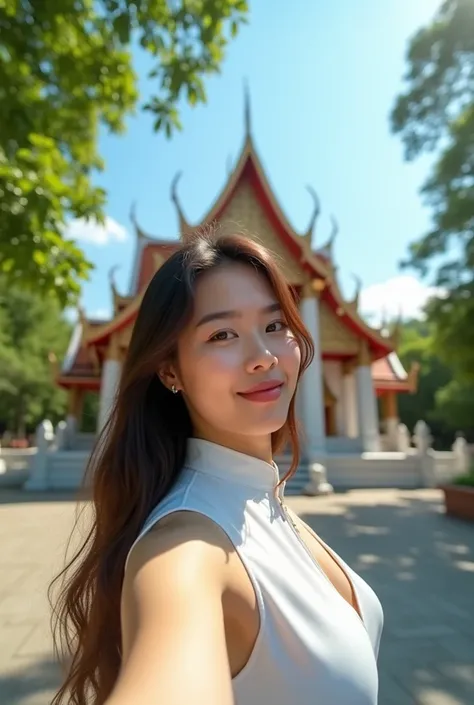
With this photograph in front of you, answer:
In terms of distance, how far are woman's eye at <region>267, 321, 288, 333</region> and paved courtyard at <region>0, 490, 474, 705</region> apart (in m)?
1.89

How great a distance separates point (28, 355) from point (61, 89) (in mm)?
24854

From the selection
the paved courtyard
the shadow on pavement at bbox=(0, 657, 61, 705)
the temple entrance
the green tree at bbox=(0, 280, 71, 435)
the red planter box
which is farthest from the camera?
the green tree at bbox=(0, 280, 71, 435)

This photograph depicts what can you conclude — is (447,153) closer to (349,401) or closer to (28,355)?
(349,401)

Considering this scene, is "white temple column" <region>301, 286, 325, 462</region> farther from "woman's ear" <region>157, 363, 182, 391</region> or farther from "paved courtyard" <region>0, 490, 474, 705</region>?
"woman's ear" <region>157, 363, 182, 391</region>

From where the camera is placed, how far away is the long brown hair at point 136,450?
0.85m

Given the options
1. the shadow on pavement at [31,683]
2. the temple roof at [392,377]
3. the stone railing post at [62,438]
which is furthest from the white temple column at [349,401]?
the shadow on pavement at [31,683]

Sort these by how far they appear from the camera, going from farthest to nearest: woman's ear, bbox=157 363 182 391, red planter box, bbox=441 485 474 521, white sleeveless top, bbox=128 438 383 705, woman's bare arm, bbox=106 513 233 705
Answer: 1. red planter box, bbox=441 485 474 521
2. woman's ear, bbox=157 363 182 391
3. white sleeveless top, bbox=128 438 383 705
4. woman's bare arm, bbox=106 513 233 705

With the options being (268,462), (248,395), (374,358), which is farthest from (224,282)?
(374,358)

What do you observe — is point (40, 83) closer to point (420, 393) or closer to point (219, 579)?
point (219, 579)

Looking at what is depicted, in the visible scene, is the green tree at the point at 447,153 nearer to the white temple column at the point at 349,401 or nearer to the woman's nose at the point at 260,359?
the white temple column at the point at 349,401

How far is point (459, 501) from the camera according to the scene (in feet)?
21.9

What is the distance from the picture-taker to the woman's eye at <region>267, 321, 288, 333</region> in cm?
102

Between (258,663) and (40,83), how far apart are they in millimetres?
5297

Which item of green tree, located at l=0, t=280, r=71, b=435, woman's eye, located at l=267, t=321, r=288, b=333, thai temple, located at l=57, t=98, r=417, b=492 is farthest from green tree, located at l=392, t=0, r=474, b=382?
green tree, located at l=0, t=280, r=71, b=435
